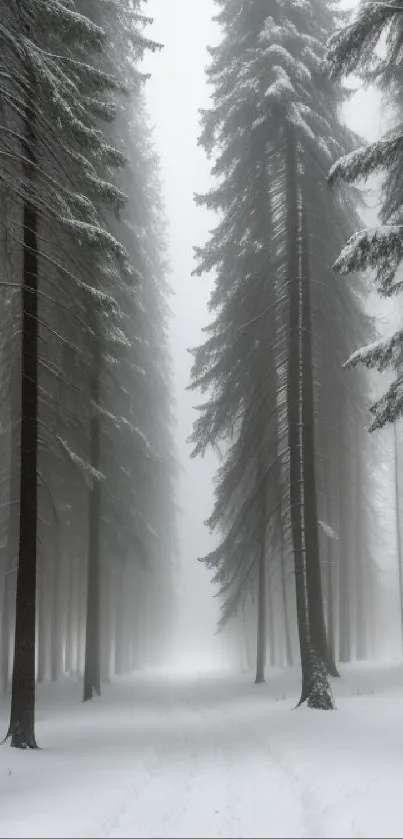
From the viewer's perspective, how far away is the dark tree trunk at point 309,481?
1303 centimetres

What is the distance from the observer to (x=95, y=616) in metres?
16.6

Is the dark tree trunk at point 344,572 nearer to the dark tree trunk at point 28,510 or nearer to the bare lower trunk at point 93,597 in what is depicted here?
the bare lower trunk at point 93,597

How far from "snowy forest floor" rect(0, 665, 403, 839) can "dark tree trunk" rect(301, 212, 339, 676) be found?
5.48ft

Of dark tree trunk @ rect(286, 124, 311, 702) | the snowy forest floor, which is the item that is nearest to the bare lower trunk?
the snowy forest floor

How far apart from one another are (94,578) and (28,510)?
7445mm

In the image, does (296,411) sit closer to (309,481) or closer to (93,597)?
(309,481)

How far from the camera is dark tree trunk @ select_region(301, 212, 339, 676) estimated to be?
Answer: 42.8ft

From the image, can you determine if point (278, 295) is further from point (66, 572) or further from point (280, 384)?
point (66, 572)

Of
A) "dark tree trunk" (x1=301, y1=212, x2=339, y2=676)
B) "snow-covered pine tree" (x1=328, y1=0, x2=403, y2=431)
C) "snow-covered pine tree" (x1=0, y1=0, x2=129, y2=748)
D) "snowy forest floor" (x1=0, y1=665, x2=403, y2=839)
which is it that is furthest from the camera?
"dark tree trunk" (x1=301, y1=212, x2=339, y2=676)

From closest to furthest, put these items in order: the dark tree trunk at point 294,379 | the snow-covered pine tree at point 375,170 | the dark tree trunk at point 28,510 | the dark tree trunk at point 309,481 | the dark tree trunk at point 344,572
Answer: the snow-covered pine tree at point 375,170, the dark tree trunk at point 28,510, the dark tree trunk at point 294,379, the dark tree trunk at point 309,481, the dark tree trunk at point 344,572

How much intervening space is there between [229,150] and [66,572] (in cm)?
1591

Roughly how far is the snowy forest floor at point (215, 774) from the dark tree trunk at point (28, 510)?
503mm

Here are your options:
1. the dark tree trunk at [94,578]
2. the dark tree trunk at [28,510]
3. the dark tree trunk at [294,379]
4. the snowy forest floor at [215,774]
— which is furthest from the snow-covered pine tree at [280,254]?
the dark tree trunk at [28,510]

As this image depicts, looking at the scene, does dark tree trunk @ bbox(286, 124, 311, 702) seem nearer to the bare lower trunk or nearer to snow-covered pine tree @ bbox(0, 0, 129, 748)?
snow-covered pine tree @ bbox(0, 0, 129, 748)
